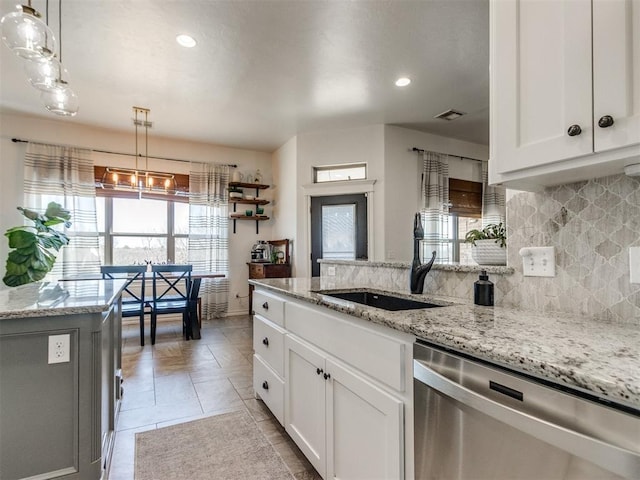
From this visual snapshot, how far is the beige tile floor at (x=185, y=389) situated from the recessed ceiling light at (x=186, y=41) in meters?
2.88

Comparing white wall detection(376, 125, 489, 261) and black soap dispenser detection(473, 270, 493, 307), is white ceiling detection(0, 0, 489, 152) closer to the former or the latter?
white wall detection(376, 125, 489, 261)

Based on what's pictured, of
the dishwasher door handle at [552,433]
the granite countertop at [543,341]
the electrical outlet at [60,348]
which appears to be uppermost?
the granite countertop at [543,341]

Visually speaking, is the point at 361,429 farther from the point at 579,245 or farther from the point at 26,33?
the point at 26,33

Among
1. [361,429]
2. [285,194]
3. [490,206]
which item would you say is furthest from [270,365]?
[490,206]

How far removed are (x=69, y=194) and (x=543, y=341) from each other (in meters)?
5.64

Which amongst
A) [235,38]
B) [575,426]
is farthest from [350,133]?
[575,426]

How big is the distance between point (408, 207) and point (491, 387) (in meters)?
4.41

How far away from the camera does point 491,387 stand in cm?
81

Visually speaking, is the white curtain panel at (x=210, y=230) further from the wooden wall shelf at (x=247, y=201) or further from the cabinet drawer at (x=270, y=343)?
the cabinet drawer at (x=270, y=343)

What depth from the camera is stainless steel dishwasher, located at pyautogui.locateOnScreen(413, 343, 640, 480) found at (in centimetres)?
61

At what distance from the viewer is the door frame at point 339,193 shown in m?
4.89

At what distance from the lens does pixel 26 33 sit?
1565 millimetres

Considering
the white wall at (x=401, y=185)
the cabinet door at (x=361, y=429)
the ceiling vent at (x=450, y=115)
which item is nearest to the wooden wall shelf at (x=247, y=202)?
the white wall at (x=401, y=185)

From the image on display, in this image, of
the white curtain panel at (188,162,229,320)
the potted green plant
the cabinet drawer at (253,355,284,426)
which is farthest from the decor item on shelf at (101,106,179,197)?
the potted green plant
